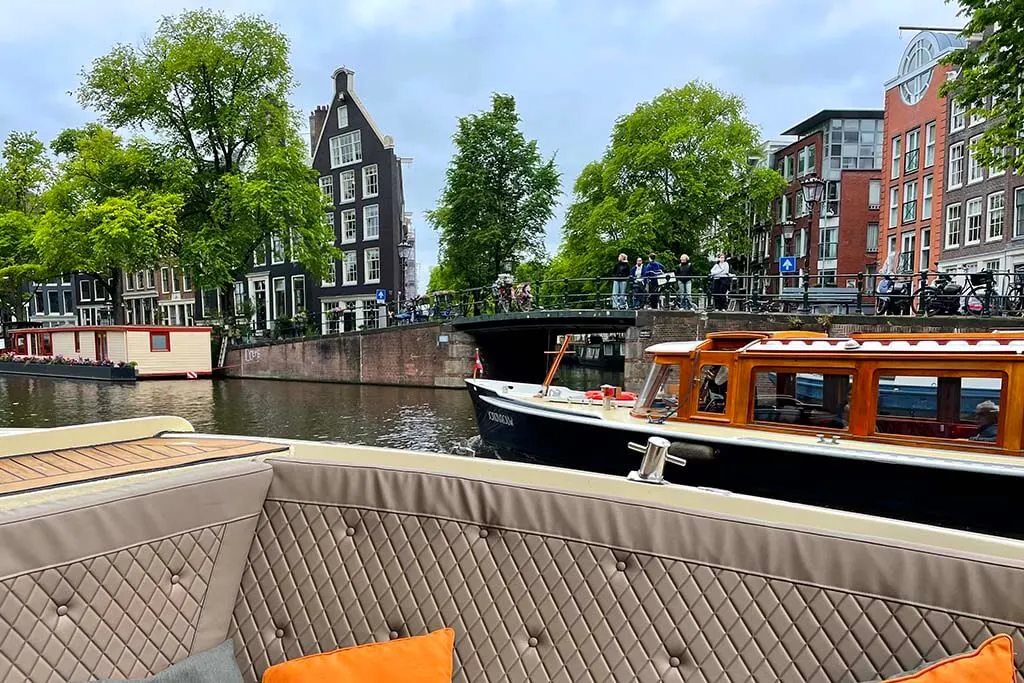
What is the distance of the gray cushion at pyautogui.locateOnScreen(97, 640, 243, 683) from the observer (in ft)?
5.84

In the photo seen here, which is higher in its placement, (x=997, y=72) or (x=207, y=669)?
(x=997, y=72)

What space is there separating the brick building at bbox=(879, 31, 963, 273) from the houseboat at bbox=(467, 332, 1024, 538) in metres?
23.7

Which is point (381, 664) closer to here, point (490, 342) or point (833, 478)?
point (833, 478)

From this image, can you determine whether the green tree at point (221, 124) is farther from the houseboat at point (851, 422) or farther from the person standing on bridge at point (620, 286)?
the houseboat at point (851, 422)

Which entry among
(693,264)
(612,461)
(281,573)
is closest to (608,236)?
(693,264)

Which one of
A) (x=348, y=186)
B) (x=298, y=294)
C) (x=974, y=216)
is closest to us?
(x=974, y=216)

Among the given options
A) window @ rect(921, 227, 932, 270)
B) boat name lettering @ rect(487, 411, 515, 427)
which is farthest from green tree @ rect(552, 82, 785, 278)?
boat name lettering @ rect(487, 411, 515, 427)

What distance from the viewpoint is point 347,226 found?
105 ft

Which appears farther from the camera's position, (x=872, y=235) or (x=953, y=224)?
(x=872, y=235)

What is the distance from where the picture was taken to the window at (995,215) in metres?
22.0

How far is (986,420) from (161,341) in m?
25.6

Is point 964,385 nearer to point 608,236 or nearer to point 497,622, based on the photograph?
point 497,622

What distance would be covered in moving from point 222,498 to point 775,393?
5104 mm

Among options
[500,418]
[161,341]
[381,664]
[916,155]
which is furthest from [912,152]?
[381,664]
